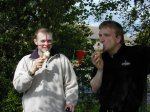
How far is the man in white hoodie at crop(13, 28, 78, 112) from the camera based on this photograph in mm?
4680

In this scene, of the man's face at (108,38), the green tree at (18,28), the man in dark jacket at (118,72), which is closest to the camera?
the man in dark jacket at (118,72)

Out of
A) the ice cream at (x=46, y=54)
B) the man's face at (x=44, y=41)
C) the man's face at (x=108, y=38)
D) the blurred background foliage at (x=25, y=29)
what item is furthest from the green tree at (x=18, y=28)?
the man's face at (x=108, y=38)

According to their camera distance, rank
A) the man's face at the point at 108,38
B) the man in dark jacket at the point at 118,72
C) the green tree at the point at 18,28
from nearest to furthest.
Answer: the man in dark jacket at the point at 118,72
the man's face at the point at 108,38
the green tree at the point at 18,28

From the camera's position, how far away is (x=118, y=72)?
399cm

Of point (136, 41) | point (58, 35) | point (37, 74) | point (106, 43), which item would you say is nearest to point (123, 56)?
point (106, 43)

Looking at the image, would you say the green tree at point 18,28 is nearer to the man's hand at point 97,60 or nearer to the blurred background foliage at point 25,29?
the blurred background foliage at point 25,29

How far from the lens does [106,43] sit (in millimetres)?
4023

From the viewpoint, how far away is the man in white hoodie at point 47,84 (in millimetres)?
4680

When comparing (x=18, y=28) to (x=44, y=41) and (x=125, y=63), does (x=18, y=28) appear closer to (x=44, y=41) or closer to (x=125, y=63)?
(x=44, y=41)

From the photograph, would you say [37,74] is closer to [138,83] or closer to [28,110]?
[28,110]

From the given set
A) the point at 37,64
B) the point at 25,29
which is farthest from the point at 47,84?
the point at 25,29

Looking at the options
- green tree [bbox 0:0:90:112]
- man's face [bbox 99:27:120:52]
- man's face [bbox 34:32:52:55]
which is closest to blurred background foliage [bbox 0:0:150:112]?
green tree [bbox 0:0:90:112]

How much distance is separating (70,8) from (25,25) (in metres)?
0.88

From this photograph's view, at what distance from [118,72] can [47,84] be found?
3.29 feet
